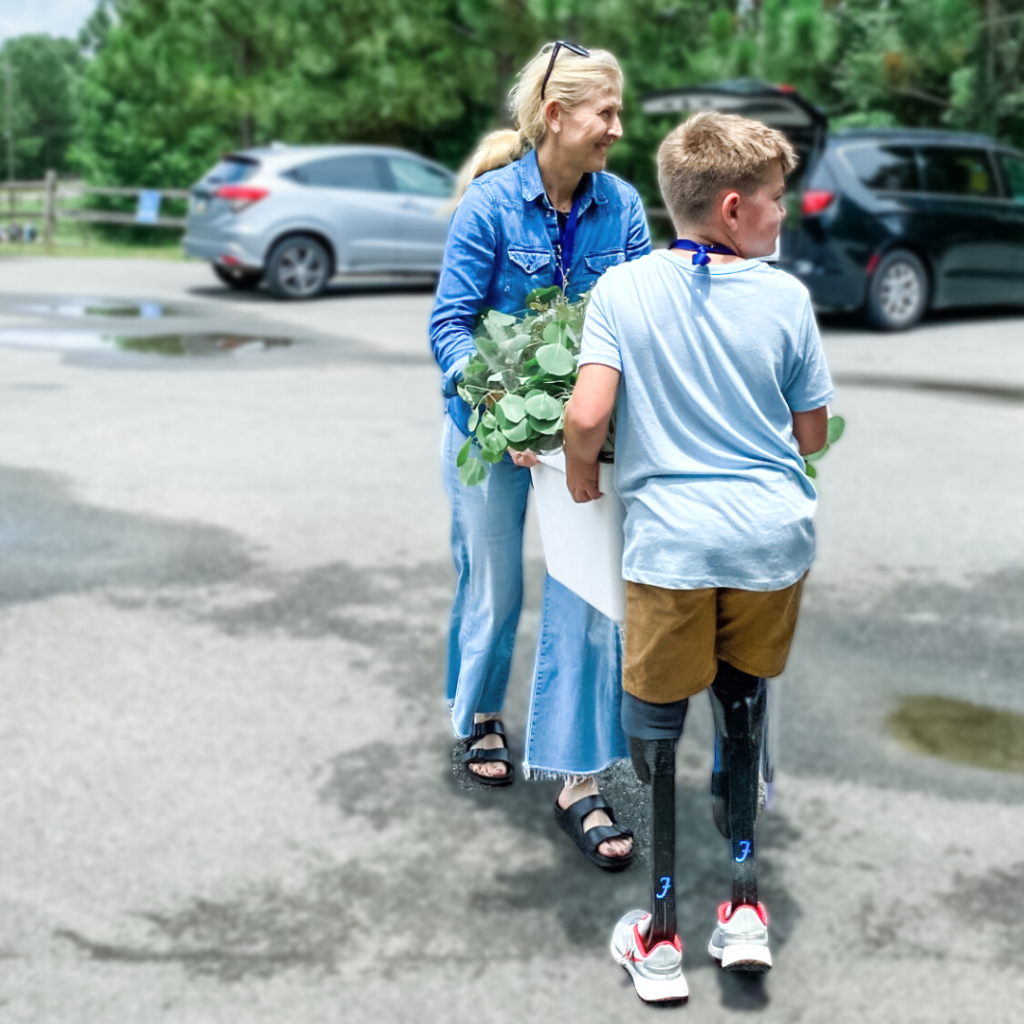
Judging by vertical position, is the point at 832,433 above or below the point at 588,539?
above

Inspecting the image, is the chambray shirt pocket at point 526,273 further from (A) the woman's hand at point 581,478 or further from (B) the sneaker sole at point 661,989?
(B) the sneaker sole at point 661,989

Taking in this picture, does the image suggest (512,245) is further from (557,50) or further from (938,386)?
(938,386)

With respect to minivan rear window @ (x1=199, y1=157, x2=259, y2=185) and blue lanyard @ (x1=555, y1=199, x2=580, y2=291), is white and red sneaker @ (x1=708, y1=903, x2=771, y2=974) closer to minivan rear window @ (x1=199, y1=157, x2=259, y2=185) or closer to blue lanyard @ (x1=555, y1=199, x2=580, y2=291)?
blue lanyard @ (x1=555, y1=199, x2=580, y2=291)

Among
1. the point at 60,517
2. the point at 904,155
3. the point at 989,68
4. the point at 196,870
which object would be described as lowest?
the point at 196,870

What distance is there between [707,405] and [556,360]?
22 centimetres

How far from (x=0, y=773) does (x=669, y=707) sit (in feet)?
217

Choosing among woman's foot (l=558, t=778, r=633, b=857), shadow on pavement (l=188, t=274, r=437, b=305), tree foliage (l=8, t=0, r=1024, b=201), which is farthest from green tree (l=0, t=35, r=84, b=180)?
woman's foot (l=558, t=778, r=633, b=857)

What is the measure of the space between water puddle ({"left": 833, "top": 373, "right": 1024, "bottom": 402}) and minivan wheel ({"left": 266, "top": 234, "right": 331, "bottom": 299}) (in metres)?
8.68

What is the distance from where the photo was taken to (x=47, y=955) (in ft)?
291

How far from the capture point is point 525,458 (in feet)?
6.56

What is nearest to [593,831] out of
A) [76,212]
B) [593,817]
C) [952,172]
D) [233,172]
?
[593,817]

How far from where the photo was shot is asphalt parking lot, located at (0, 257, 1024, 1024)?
21.1 m

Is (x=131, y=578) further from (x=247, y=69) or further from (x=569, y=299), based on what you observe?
(x=569, y=299)

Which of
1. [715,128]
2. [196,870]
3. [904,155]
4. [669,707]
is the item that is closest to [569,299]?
[715,128]
